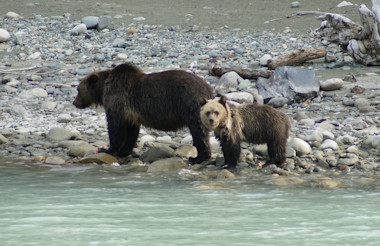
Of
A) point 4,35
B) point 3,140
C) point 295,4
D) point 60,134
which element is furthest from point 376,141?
point 295,4

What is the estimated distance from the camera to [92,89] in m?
9.87

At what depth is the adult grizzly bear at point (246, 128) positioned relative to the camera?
8.34 m

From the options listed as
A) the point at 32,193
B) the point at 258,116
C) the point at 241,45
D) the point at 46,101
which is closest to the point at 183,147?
the point at 258,116

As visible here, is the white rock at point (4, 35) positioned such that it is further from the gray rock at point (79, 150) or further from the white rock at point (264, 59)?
the gray rock at point (79, 150)

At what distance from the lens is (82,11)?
20641 mm

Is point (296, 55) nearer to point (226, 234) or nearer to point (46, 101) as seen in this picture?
point (46, 101)

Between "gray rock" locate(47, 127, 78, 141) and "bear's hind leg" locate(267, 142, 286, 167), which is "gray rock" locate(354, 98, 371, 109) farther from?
"gray rock" locate(47, 127, 78, 141)

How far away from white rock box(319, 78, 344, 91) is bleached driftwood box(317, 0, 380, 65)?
1.53 metres

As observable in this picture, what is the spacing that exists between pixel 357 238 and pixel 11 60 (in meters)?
11.8

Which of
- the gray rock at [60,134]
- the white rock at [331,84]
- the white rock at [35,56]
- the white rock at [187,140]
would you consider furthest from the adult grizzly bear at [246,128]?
the white rock at [35,56]

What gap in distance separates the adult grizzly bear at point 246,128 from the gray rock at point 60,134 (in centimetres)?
288

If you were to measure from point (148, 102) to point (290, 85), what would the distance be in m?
3.37

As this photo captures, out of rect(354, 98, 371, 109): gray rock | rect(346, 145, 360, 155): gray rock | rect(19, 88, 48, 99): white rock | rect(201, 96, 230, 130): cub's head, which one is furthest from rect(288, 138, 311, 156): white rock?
rect(19, 88, 48, 99): white rock

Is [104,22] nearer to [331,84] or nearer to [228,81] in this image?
[228,81]
